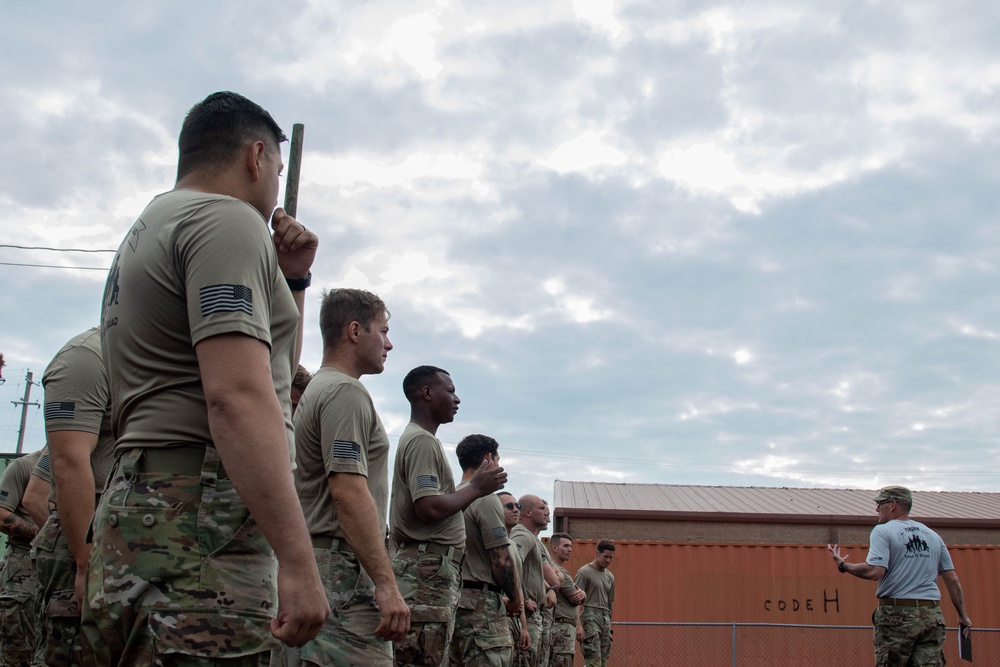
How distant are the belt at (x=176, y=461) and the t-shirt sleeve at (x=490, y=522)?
4268 millimetres

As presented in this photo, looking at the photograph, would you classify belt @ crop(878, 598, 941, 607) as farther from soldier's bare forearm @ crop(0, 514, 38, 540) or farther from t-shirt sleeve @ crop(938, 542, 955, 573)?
soldier's bare forearm @ crop(0, 514, 38, 540)

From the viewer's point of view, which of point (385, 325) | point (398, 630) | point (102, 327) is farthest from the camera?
point (385, 325)

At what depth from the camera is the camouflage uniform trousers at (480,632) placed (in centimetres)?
572

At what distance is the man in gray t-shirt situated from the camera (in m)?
7.93

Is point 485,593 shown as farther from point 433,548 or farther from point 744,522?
point 744,522

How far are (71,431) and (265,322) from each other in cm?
196

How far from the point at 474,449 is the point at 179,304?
494 cm

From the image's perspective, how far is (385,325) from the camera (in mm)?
4141

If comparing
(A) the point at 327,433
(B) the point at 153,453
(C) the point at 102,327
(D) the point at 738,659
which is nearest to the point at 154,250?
(C) the point at 102,327

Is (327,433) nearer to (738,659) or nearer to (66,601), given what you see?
(66,601)

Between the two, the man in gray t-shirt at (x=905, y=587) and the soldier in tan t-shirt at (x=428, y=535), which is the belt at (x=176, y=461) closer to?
the soldier in tan t-shirt at (x=428, y=535)

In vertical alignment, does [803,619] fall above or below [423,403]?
below

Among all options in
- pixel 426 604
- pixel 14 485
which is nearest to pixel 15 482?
pixel 14 485

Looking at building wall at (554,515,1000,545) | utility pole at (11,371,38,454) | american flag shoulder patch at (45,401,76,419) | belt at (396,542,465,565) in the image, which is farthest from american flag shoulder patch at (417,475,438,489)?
utility pole at (11,371,38,454)
